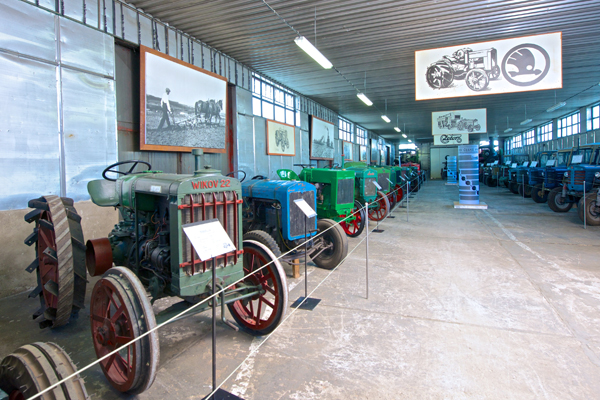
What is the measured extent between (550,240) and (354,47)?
5699mm

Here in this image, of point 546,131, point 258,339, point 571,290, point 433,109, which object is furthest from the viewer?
point 546,131

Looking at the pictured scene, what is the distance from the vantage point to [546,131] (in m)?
21.9

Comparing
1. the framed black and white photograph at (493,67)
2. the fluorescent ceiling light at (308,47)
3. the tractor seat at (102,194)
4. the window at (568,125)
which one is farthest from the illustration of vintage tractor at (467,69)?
the window at (568,125)

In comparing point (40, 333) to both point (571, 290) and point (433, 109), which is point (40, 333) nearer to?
point (571, 290)

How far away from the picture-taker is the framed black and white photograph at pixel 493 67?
5.15m

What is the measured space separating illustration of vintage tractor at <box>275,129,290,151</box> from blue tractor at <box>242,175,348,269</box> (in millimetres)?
6100

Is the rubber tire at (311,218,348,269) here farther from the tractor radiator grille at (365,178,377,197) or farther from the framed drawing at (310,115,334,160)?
the framed drawing at (310,115,334,160)

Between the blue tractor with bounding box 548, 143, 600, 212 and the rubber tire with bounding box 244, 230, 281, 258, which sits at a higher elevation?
the blue tractor with bounding box 548, 143, 600, 212

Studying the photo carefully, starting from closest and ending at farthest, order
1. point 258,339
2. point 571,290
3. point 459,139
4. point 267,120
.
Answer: point 258,339 < point 571,290 < point 267,120 < point 459,139

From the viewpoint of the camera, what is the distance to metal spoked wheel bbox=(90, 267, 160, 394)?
6.02 feet

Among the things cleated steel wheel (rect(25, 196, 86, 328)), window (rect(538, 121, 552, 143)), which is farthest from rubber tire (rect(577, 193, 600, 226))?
window (rect(538, 121, 552, 143))

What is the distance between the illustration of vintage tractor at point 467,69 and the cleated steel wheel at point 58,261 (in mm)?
5623

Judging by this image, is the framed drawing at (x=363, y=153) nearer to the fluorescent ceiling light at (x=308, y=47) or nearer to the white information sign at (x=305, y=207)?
the fluorescent ceiling light at (x=308, y=47)

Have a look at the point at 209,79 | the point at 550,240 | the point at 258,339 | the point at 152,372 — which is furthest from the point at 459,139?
the point at 152,372
